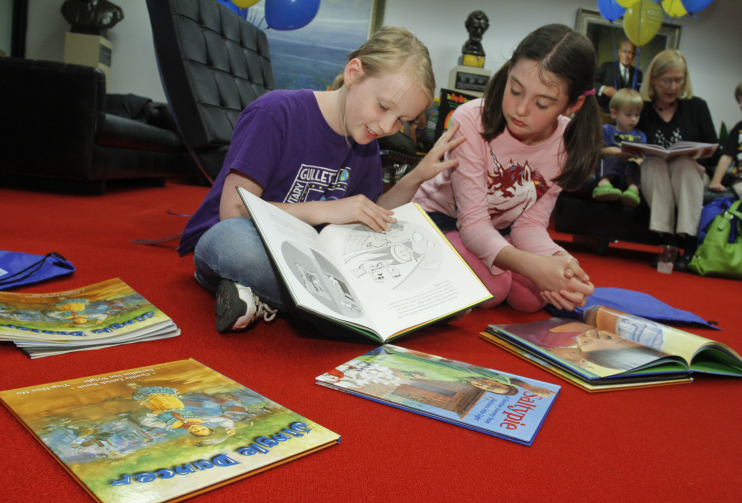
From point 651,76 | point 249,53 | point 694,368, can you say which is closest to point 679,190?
point 651,76

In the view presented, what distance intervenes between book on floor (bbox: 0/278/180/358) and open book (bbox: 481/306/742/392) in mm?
617

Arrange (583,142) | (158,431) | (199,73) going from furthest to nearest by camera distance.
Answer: (199,73) → (583,142) → (158,431)

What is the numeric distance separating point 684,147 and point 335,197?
2042mm

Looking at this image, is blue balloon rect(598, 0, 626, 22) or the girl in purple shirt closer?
the girl in purple shirt

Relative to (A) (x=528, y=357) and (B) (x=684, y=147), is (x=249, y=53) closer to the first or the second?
(A) (x=528, y=357)

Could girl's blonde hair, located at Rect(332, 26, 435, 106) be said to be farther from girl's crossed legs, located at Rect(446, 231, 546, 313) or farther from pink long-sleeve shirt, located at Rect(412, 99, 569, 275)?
girl's crossed legs, located at Rect(446, 231, 546, 313)

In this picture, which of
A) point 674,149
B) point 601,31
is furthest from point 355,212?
point 601,31

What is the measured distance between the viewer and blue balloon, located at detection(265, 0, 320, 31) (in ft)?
8.84

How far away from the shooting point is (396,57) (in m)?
0.93

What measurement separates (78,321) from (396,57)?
2.28ft

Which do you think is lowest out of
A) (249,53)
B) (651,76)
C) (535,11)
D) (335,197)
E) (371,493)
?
(371,493)

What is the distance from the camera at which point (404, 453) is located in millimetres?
549

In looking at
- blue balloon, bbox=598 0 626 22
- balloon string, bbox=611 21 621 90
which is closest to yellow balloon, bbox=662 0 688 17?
blue balloon, bbox=598 0 626 22

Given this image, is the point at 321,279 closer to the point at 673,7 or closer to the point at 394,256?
the point at 394,256
